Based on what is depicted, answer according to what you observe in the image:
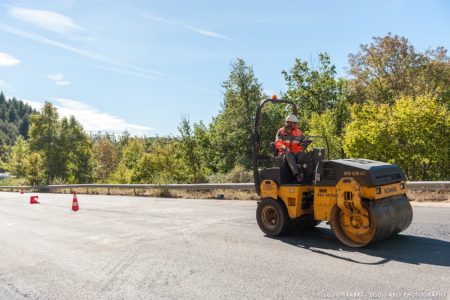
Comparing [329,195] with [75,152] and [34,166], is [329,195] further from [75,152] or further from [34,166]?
[75,152]

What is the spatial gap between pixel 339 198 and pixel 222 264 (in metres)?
2.01

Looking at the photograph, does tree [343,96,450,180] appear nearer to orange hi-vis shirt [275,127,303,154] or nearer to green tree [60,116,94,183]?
orange hi-vis shirt [275,127,303,154]

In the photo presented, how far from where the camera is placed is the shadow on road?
5148 mm

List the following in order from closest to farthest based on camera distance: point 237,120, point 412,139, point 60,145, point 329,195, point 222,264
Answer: point 222,264 → point 329,195 → point 412,139 → point 237,120 → point 60,145

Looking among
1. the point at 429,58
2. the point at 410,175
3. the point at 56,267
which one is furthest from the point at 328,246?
the point at 429,58

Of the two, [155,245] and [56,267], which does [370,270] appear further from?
[56,267]

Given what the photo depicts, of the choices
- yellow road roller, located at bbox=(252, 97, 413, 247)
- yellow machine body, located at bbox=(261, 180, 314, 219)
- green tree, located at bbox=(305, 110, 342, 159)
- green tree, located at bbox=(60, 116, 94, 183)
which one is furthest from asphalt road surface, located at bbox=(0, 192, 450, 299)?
green tree, located at bbox=(60, 116, 94, 183)

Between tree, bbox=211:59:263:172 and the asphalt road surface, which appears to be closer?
the asphalt road surface

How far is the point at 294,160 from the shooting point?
6930 millimetres

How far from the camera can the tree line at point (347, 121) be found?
57.2 feet

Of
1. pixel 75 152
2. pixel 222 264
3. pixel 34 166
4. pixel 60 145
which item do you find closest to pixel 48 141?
pixel 60 145

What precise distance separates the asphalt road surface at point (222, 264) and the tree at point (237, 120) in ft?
82.2

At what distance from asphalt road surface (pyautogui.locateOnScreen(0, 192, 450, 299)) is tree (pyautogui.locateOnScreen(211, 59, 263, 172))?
25.1m

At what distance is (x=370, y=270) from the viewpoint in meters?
4.78
